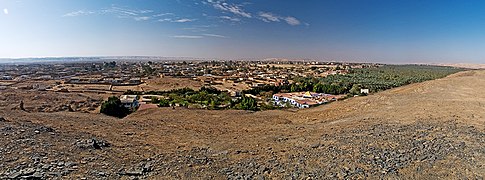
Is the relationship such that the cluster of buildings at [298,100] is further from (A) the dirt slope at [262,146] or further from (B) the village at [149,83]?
(A) the dirt slope at [262,146]

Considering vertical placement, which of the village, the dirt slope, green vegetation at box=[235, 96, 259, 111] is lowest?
the village

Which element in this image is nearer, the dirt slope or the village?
the dirt slope

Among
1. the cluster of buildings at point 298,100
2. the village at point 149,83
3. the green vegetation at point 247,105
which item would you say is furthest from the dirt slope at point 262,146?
the cluster of buildings at point 298,100

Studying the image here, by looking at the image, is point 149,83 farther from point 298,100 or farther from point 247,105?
point 247,105

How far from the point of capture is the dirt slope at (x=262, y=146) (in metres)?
6.02

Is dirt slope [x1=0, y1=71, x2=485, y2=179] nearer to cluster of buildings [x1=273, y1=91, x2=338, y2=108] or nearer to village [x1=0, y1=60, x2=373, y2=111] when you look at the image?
village [x1=0, y1=60, x2=373, y2=111]

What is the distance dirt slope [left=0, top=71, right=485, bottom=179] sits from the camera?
6.02 meters

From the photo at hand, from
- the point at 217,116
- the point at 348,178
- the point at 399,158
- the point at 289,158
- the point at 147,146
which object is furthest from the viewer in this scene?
the point at 217,116

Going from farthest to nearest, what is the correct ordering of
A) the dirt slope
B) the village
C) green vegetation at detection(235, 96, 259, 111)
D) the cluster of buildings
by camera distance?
1. the village
2. the cluster of buildings
3. green vegetation at detection(235, 96, 259, 111)
4. the dirt slope

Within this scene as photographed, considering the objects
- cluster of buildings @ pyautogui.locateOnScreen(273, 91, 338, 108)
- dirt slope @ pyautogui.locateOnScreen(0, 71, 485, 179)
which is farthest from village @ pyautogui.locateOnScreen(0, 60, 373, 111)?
dirt slope @ pyautogui.locateOnScreen(0, 71, 485, 179)

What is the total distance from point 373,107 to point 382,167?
6948mm

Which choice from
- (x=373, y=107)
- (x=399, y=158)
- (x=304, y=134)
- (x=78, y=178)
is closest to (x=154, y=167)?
(x=78, y=178)

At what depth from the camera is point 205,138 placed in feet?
30.3

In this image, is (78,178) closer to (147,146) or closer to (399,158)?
(147,146)
